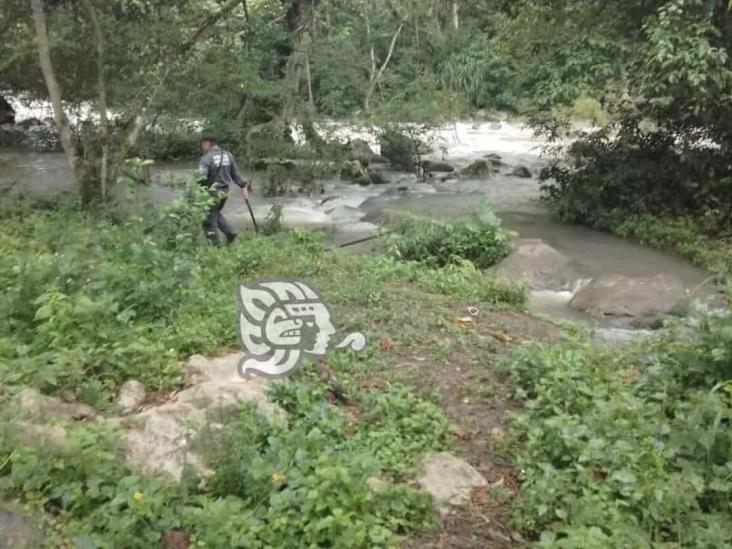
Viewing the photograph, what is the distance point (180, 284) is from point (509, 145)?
19740mm

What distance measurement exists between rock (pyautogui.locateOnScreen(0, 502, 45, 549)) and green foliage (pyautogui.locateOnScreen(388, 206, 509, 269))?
683 cm

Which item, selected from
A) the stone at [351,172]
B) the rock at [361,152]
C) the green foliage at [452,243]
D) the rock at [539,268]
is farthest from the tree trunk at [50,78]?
the rock at [361,152]

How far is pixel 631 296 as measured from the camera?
9195 mm

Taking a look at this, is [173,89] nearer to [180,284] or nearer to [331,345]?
[180,284]

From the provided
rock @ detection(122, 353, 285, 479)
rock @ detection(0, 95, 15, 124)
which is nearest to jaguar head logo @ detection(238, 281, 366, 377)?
rock @ detection(122, 353, 285, 479)

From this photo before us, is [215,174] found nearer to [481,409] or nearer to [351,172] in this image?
[481,409]

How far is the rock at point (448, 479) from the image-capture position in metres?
4.29

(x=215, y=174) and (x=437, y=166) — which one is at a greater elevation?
(x=215, y=174)

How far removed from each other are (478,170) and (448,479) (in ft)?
53.4

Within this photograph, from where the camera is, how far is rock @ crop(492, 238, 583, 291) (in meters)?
10.2

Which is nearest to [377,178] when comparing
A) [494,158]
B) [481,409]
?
[494,158]

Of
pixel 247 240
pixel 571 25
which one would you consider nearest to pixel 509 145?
pixel 571 25

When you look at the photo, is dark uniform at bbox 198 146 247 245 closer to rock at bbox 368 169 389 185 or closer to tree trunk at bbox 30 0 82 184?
tree trunk at bbox 30 0 82 184

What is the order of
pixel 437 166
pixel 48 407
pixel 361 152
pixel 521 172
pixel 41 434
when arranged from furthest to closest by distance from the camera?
1. pixel 361 152
2. pixel 437 166
3. pixel 521 172
4. pixel 48 407
5. pixel 41 434
